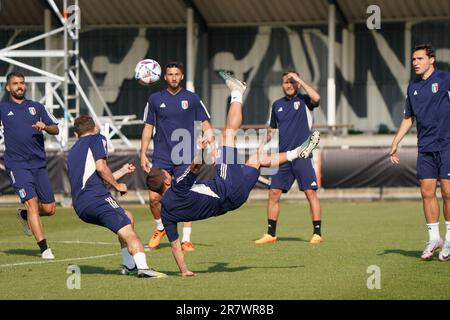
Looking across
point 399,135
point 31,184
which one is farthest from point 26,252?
point 399,135

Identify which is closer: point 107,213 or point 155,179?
point 155,179

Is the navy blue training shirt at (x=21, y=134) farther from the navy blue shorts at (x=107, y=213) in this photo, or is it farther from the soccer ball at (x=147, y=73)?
the navy blue shorts at (x=107, y=213)

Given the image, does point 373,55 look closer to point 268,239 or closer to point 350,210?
point 350,210

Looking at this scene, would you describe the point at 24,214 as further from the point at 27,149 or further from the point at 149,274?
the point at 149,274

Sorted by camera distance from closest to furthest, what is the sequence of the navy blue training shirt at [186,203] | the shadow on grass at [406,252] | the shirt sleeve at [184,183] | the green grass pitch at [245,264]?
the green grass pitch at [245,264] < the shirt sleeve at [184,183] < the navy blue training shirt at [186,203] < the shadow on grass at [406,252]

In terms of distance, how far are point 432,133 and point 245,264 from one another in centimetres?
271

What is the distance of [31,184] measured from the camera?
1419 cm

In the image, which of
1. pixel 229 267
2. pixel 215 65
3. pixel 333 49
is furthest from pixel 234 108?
pixel 215 65

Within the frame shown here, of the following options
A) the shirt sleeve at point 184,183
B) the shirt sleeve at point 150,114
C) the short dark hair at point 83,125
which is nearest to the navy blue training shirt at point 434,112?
the shirt sleeve at point 184,183

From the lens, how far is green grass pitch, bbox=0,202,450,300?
995 centimetres

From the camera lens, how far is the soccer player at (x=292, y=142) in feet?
51.9

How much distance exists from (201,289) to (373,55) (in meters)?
33.2

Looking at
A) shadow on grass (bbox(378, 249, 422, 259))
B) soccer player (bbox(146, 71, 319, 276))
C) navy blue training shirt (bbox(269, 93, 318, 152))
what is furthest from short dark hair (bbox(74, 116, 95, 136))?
navy blue training shirt (bbox(269, 93, 318, 152))

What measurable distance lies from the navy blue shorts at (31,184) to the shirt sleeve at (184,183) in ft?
12.1
